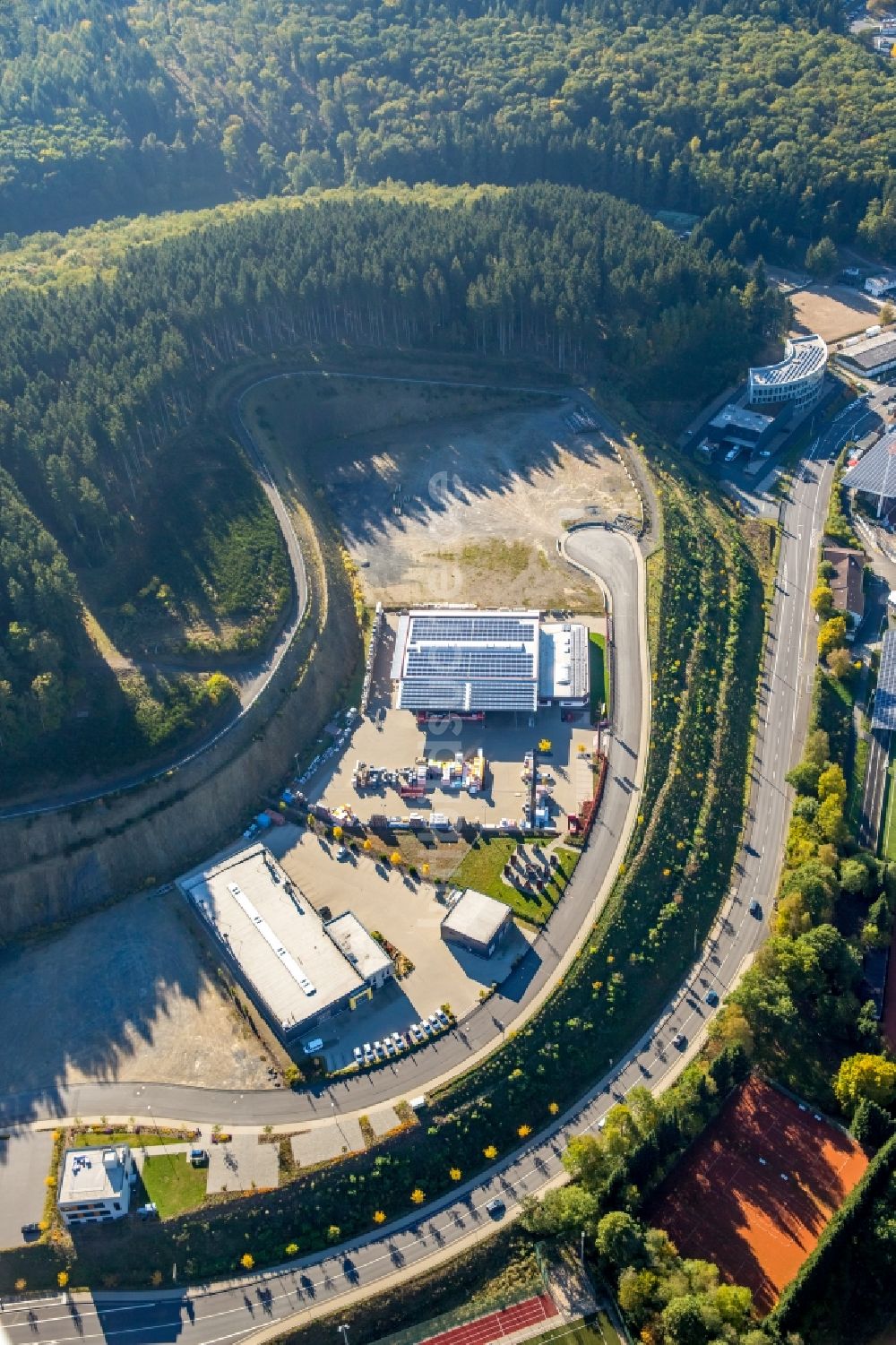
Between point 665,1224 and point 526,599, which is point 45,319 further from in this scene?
point 665,1224


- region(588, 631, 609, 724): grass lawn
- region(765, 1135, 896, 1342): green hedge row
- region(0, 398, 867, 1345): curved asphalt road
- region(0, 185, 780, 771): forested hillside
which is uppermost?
region(0, 185, 780, 771): forested hillside

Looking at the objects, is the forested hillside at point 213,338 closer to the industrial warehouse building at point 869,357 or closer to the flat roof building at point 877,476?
the industrial warehouse building at point 869,357

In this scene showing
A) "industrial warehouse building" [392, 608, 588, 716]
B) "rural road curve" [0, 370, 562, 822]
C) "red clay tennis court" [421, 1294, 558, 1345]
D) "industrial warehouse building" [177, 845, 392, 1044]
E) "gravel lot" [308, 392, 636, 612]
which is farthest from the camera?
"gravel lot" [308, 392, 636, 612]

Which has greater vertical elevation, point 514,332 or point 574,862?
point 514,332

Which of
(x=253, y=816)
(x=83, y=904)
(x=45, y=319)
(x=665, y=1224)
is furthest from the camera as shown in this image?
(x=45, y=319)

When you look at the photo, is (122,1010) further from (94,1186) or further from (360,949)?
(360,949)

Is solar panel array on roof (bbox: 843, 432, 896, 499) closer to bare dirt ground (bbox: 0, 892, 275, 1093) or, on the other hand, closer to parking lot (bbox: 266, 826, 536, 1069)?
parking lot (bbox: 266, 826, 536, 1069)

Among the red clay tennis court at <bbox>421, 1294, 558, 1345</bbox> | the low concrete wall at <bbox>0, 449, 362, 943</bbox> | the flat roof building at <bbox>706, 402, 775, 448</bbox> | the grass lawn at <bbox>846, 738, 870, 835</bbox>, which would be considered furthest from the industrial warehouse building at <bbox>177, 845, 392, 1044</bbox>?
the flat roof building at <bbox>706, 402, 775, 448</bbox>

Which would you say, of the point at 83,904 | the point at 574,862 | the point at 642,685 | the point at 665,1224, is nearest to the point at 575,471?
the point at 642,685
